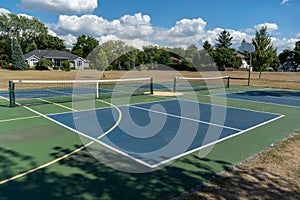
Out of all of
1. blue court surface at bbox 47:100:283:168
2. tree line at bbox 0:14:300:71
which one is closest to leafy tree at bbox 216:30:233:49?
tree line at bbox 0:14:300:71

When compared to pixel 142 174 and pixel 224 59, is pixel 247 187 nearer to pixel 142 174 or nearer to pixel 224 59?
pixel 142 174

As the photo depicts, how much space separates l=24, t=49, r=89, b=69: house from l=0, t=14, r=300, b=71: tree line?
9.28 ft

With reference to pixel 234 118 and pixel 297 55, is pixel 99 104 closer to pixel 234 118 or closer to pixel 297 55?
pixel 234 118

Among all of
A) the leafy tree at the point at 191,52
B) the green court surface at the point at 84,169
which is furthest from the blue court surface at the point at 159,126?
the leafy tree at the point at 191,52

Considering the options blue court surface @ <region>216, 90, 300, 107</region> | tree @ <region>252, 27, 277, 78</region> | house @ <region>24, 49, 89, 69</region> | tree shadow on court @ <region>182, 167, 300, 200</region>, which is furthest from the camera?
house @ <region>24, 49, 89, 69</region>

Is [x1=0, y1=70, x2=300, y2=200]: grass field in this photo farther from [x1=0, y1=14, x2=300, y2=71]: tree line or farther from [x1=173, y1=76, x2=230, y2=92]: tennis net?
[x1=0, y1=14, x2=300, y2=71]: tree line

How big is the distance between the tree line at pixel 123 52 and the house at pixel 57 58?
283cm

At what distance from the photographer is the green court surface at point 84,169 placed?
400 centimetres

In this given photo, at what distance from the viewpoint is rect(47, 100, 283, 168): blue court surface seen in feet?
20.2

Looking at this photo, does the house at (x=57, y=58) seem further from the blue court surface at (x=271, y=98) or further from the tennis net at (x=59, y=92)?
the blue court surface at (x=271, y=98)

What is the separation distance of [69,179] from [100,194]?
852mm

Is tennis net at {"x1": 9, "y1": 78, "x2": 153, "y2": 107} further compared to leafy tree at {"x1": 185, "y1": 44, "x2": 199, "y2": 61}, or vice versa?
leafy tree at {"x1": 185, "y1": 44, "x2": 199, "y2": 61}

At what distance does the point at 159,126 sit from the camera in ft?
27.6

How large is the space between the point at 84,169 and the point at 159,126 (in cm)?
399
